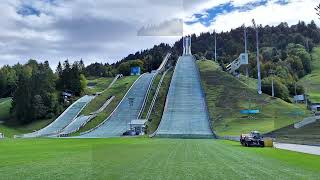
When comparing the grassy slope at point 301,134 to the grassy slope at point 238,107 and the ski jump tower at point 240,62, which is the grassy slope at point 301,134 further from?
the ski jump tower at point 240,62

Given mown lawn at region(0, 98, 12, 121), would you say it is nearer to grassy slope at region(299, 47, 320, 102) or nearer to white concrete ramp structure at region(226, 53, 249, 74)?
white concrete ramp structure at region(226, 53, 249, 74)

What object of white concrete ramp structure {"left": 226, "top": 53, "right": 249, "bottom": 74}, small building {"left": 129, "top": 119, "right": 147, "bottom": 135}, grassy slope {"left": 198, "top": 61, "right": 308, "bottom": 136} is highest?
white concrete ramp structure {"left": 226, "top": 53, "right": 249, "bottom": 74}

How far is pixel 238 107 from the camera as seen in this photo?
312 ft

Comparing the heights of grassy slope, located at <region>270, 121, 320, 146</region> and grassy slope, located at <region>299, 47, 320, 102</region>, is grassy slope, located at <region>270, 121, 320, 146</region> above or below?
below

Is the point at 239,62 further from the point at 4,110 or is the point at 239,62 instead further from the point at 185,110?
the point at 4,110

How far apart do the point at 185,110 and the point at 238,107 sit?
33.4 feet

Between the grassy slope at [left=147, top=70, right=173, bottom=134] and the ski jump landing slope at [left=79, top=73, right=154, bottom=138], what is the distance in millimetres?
3165

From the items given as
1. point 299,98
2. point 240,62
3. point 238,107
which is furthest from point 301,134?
point 240,62

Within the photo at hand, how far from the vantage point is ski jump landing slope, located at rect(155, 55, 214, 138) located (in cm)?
7625

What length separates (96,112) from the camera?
97.1 metres

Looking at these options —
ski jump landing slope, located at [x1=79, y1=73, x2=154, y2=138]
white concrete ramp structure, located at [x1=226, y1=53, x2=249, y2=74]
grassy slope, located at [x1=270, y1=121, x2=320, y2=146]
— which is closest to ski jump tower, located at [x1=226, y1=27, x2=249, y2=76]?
white concrete ramp structure, located at [x1=226, y1=53, x2=249, y2=74]

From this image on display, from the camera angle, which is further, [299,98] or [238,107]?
[299,98]

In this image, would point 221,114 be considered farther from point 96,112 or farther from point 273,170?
point 273,170

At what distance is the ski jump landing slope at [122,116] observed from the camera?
3140 inches
